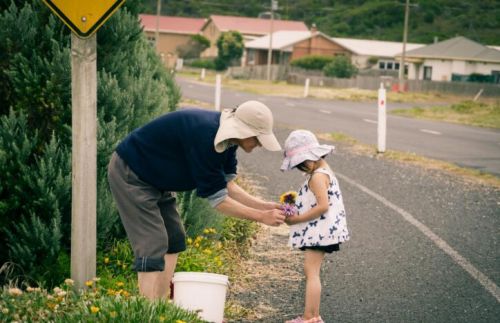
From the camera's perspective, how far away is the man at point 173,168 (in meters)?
4.57

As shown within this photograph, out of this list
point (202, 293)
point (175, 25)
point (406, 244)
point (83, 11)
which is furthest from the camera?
point (175, 25)

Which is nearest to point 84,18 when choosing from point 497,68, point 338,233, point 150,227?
point 150,227

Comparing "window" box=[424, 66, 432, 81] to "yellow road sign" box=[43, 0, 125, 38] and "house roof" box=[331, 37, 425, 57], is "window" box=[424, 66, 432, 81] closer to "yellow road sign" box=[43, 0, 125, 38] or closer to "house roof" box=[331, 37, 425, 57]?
"house roof" box=[331, 37, 425, 57]

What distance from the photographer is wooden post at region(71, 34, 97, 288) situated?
4582mm

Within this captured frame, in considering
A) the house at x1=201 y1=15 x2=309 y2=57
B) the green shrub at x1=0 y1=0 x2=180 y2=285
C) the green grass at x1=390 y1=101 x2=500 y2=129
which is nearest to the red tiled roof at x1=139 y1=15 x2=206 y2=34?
the house at x1=201 y1=15 x2=309 y2=57

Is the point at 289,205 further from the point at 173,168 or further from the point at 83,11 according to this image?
the point at 83,11

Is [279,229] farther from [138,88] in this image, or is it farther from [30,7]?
[30,7]

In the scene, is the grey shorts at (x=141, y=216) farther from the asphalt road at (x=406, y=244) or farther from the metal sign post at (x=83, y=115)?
the asphalt road at (x=406, y=244)

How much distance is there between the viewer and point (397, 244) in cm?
777

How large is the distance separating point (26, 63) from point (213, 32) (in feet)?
342

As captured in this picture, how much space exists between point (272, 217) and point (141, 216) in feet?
2.64

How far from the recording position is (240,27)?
108 meters

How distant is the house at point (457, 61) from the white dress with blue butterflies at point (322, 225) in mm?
60562

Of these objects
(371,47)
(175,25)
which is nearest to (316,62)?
(371,47)
